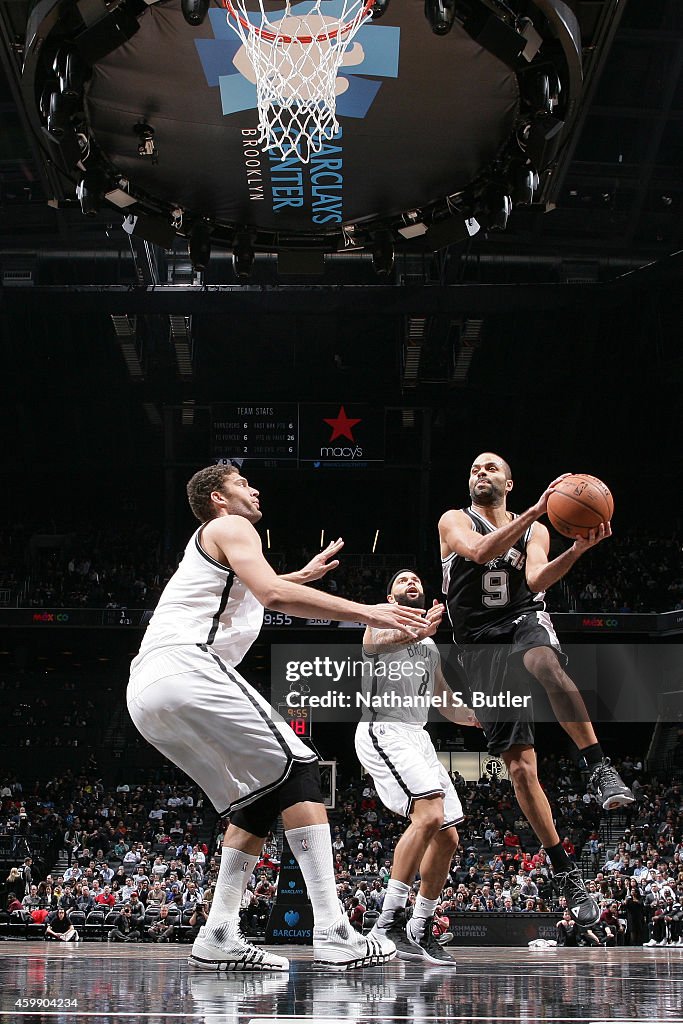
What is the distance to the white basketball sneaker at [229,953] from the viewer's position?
4375 millimetres

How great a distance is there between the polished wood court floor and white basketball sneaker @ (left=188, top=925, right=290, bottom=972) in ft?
0.27

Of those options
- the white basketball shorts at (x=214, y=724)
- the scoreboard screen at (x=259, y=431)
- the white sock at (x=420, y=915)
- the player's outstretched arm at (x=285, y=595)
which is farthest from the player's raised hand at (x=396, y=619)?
the scoreboard screen at (x=259, y=431)

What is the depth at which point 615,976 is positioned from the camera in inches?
189

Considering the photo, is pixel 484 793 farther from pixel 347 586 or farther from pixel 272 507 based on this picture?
pixel 272 507

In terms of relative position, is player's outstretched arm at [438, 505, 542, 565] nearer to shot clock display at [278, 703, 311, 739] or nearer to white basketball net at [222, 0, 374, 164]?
white basketball net at [222, 0, 374, 164]

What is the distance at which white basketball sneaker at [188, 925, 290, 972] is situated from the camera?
4.38m

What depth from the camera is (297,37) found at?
7.59 meters

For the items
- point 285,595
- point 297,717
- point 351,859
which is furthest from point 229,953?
point 297,717

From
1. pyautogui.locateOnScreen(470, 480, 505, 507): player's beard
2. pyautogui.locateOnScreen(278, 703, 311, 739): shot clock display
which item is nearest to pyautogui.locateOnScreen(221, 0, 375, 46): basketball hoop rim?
pyautogui.locateOnScreen(470, 480, 505, 507): player's beard

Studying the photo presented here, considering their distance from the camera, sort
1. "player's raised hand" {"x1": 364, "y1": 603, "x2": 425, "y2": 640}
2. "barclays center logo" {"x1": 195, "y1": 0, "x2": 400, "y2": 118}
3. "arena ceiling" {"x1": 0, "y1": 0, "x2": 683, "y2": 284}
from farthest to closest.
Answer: "arena ceiling" {"x1": 0, "y1": 0, "x2": 683, "y2": 284} → "barclays center logo" {"x1": 195, "y1": 0, "x2": 400, "y2": 118} → "player's raised hand" {"x1": 364, "y1": 603, "x2": 425, "y2": 640}

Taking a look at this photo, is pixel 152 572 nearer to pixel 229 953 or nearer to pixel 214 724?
pixel 229 953

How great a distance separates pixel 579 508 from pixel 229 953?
2.54 metres

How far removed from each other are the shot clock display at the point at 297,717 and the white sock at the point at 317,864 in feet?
44.9

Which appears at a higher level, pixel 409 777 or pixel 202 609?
pixel 202 609
